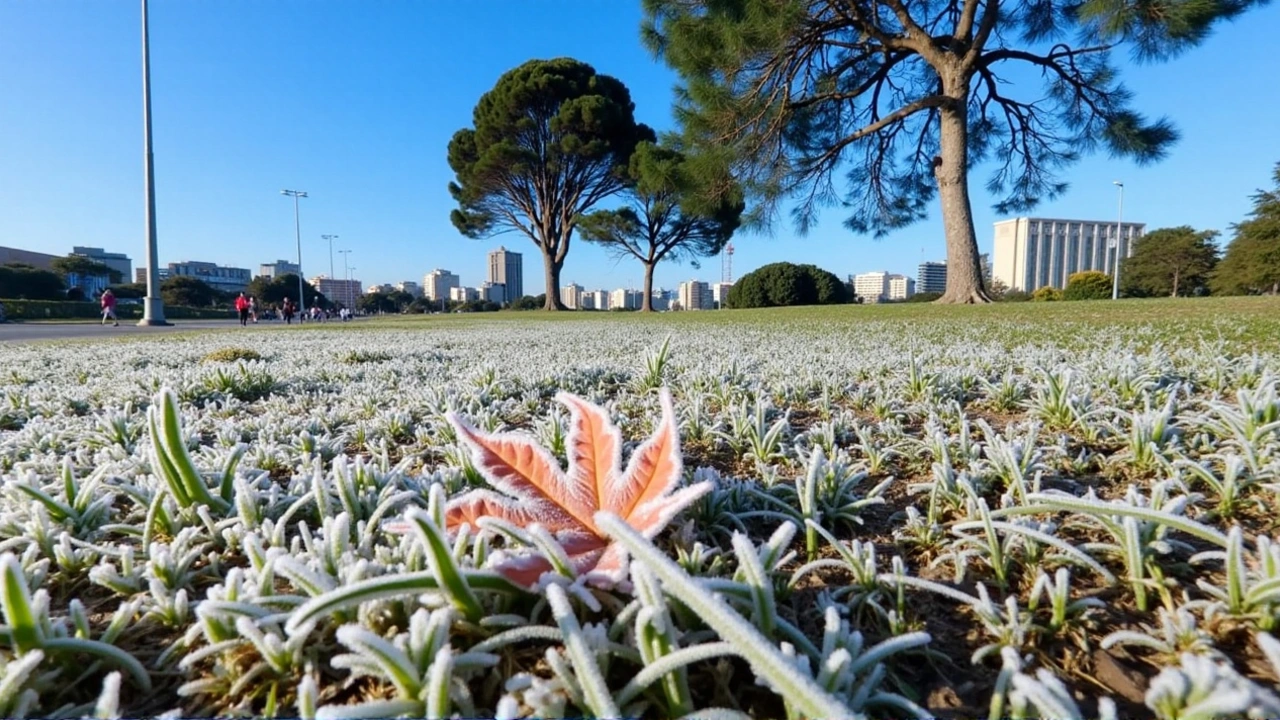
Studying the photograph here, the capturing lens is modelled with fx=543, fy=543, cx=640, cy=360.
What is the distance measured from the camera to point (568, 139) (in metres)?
25.2

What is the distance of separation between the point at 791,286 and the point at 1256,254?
27235 mm

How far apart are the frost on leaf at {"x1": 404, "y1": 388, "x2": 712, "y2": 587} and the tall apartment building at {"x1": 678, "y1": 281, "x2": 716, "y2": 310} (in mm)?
85331

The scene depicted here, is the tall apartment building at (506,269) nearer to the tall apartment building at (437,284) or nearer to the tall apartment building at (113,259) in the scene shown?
the tall apartment building at (437,284)

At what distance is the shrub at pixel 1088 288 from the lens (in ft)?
93.6

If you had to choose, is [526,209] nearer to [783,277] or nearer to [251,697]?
[783,277]

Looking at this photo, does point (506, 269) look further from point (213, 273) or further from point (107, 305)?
point (107, 305)

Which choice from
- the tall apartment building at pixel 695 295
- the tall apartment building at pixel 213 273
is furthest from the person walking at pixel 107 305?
the tall apartment building at pixel 213 273

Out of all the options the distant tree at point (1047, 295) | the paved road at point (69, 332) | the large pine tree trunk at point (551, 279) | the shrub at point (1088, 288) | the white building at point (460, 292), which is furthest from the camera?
the white building at point (460, 292)

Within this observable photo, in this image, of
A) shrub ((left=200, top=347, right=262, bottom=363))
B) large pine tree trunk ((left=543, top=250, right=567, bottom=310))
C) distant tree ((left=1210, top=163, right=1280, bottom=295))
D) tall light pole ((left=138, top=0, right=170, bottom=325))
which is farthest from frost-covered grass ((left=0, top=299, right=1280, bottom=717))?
distant tree ((left=1210, top=163, right=1280, bottom=295))

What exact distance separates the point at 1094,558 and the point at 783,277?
27300 millimetres

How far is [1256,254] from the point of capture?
30.3 m

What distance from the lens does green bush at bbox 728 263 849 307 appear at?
27.0 m

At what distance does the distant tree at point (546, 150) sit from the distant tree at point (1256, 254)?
1350 inches

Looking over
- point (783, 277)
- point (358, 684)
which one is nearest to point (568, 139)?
point (783, 277)
